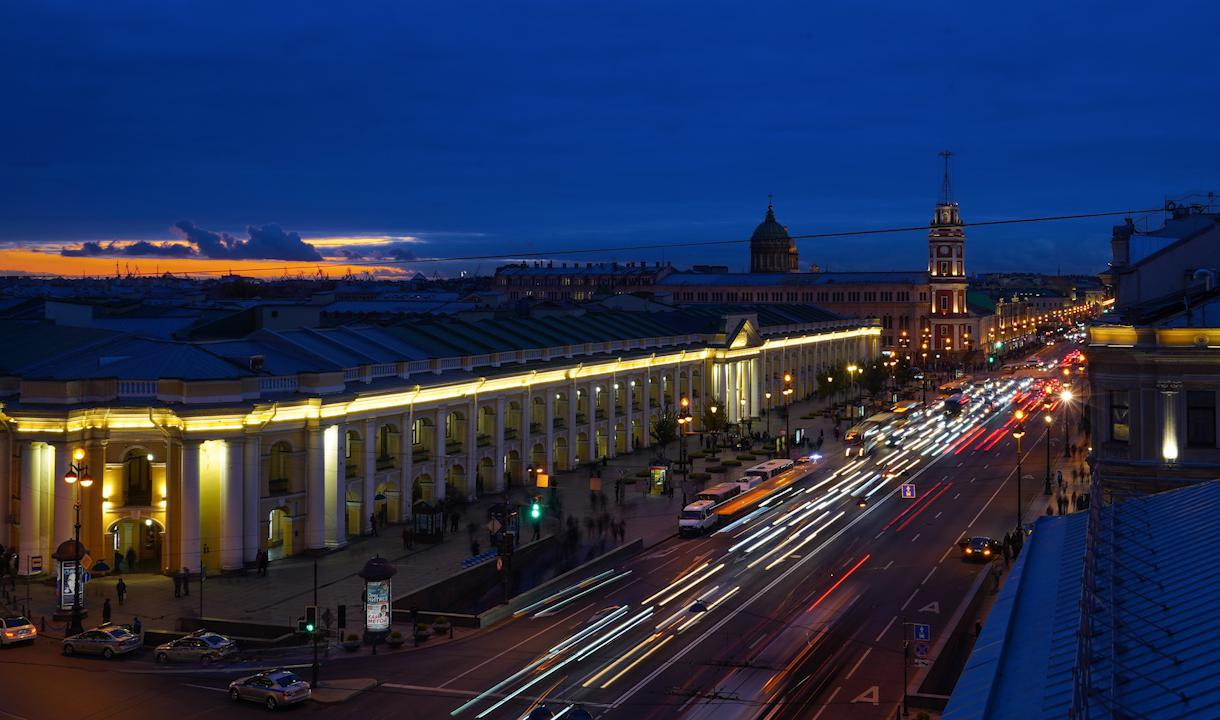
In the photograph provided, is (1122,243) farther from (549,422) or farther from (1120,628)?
(1120,628)

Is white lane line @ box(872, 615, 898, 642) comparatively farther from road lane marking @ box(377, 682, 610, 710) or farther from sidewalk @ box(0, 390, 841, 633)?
sidewalk @ box(0, 390, 841, 633)

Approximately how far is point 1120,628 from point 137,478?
42487 millimetres

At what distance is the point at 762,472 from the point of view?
72062mm

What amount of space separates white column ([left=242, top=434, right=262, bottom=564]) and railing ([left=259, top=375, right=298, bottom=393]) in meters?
2.34

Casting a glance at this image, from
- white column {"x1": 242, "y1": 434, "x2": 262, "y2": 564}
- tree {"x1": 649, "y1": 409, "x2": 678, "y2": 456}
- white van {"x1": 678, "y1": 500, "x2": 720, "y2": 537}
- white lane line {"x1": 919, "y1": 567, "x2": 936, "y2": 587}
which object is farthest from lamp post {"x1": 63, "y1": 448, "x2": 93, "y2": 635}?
tree {"x1": 649, "y1": 409, "x2": 678, "y2": 456}

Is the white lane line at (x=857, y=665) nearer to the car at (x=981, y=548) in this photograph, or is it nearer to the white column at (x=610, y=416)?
the car at (x=981, y=548)

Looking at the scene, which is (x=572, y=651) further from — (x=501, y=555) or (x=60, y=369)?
(x=60, y=369)

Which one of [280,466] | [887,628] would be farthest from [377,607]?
[887,628]

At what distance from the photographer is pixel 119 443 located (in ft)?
159

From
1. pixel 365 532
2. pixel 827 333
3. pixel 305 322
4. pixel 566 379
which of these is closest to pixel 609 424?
pixel 566 379

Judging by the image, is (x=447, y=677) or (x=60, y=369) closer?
(x=447, y=677)

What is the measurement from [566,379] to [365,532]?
23.7 meters

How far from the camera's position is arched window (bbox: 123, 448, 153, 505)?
161 feet

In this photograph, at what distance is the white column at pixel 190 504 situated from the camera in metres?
47.7
